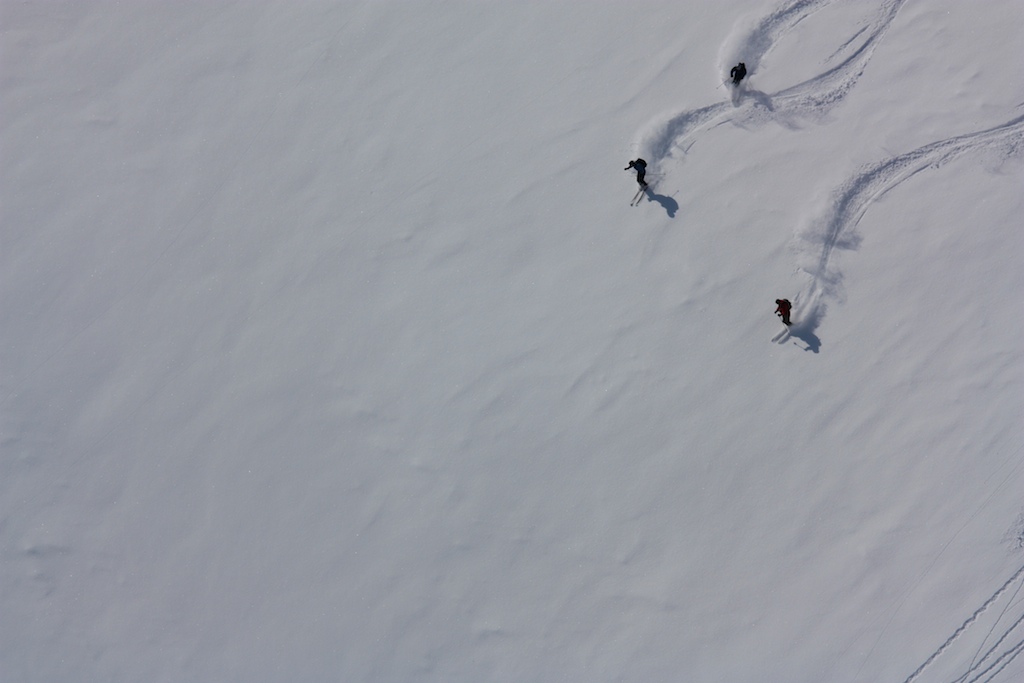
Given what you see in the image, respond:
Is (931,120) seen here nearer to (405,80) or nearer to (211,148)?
(405,80)

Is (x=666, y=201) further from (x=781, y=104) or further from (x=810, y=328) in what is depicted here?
(x=810, y=328)

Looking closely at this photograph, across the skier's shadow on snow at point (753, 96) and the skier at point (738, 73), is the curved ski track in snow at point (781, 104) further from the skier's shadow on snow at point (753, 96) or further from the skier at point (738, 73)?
the skier at point (738, 73)

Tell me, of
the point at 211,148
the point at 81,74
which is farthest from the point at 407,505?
the point at 81,74

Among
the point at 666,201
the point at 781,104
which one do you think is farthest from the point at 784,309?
the point at 781,104

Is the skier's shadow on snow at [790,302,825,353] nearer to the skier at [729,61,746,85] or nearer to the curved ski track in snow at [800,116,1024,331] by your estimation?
the curved ski track in snow at [800,116,1024,331]

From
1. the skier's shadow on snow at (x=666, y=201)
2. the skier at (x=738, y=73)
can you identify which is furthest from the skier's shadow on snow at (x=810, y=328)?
the skier at (x=738, y=73)
